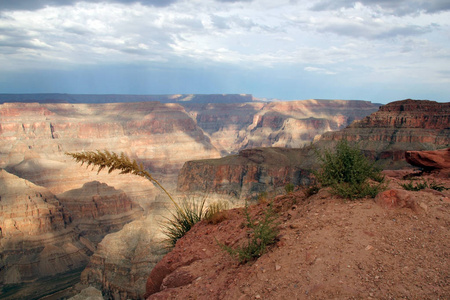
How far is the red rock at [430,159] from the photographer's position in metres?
9.73

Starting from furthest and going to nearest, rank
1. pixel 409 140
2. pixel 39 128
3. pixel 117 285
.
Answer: pixel 39 128, pixel 409 140, pixel 117 285

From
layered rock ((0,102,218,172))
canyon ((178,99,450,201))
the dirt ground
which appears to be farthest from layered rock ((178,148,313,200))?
layered rock ((0,102,218,172))

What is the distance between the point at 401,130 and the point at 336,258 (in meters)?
52.8

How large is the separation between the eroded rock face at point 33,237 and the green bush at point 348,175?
40.8 meters

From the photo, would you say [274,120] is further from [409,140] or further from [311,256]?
[311,256]

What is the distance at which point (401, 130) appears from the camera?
169ft

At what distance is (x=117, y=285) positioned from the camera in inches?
1051

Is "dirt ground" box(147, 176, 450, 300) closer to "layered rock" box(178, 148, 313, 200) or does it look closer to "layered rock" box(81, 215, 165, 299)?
"layered rock" box(81, 215, 165, 299)

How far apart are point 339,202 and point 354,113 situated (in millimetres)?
131683

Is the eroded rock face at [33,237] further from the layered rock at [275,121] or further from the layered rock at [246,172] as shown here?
the layered rock at [275,121]

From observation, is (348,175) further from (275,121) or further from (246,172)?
(275,121)

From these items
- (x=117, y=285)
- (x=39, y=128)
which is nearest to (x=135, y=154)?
(x=39, y=128)

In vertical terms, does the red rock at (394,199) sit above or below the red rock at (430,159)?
below

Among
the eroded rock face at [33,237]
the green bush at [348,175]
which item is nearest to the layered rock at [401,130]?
the eroded rock face at [33,237]
